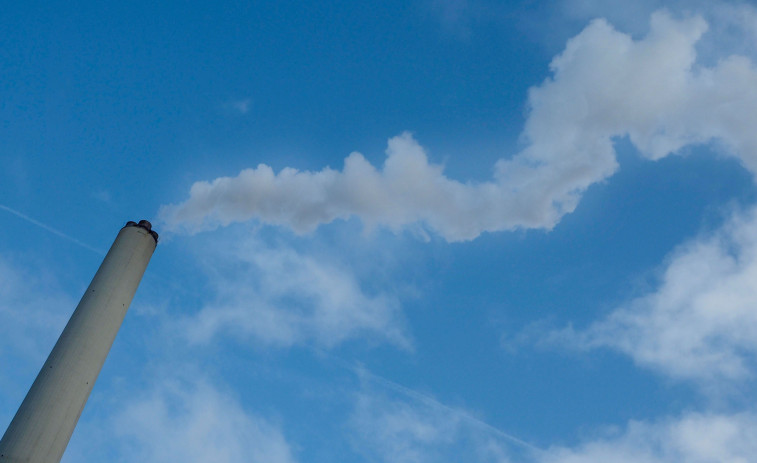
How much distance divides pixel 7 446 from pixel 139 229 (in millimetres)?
8516

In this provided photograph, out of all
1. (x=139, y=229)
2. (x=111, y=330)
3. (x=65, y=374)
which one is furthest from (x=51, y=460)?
(x=139, y=229)

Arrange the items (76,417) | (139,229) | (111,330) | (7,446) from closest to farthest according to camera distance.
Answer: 1. (7,446)
2. (76,417)
3. (111,330)
4. (139,229)

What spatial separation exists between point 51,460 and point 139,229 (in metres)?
8.56

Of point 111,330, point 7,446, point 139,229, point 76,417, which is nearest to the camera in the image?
point 7,446

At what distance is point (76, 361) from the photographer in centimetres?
1738

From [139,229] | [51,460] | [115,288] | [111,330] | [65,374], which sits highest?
[139,229]

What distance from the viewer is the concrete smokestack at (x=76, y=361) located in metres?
15.7

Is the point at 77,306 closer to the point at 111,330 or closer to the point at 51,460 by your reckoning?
the point at 111,330

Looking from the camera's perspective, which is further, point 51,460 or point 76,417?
point 76,417

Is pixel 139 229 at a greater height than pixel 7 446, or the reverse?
pixel 139 229

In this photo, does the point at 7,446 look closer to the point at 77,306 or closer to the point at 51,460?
the point at 51,460

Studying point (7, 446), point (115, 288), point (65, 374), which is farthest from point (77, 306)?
point (7, 446)

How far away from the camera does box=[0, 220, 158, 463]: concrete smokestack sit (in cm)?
1572

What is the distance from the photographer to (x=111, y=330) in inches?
739
